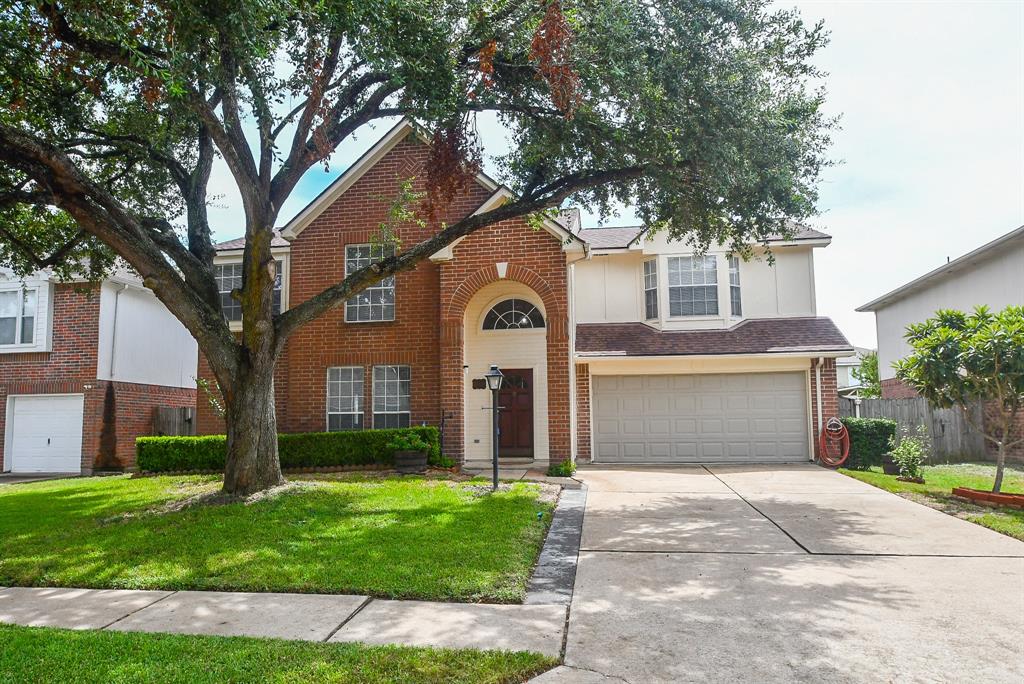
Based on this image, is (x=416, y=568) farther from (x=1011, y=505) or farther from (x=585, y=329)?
(x=585, y=329)

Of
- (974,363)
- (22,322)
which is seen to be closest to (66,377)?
(22,322)

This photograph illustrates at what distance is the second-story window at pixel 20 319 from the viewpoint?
18031mm

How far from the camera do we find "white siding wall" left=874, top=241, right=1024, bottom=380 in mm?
16672

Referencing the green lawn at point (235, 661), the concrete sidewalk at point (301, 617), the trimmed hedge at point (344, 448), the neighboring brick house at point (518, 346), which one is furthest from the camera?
the neighboring brick house at point (518, 346)

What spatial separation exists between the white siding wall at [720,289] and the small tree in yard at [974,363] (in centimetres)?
563

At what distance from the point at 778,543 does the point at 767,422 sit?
9.37 m

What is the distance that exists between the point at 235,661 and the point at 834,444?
14.4 meters

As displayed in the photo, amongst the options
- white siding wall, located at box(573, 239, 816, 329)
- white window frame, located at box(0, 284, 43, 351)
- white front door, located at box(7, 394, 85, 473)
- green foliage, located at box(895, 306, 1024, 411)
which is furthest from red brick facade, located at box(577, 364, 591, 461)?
white window frame, located at box(0, 284, 43, 351)

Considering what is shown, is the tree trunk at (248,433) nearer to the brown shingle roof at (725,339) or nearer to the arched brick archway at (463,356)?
the arched brick archway at (463,356)

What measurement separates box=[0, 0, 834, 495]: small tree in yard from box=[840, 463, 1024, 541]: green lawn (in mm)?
4866

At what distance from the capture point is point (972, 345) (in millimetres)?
9930

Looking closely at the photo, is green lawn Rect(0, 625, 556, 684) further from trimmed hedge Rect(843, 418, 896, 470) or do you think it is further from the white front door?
the white front door

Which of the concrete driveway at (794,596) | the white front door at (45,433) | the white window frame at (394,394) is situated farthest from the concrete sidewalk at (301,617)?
the white front door at (45,433)

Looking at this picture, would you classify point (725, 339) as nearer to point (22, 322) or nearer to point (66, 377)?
point (66, 377)
